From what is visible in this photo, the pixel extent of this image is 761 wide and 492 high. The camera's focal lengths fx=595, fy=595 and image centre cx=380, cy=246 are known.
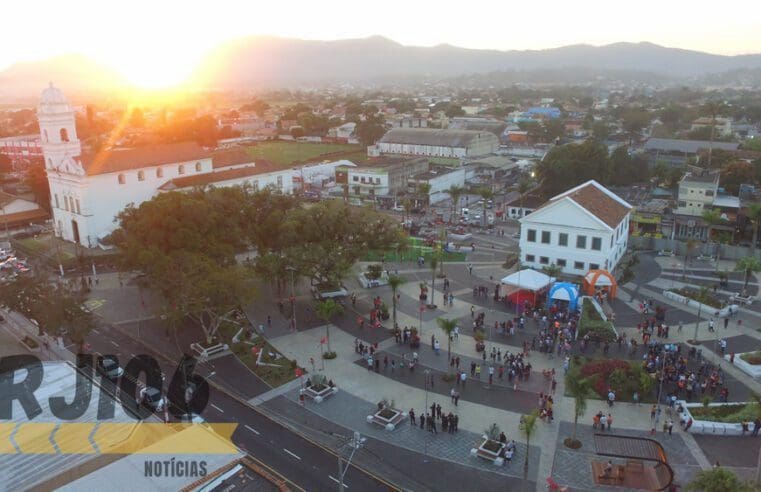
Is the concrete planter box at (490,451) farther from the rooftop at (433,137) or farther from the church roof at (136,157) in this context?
the rooftop at (433,137)

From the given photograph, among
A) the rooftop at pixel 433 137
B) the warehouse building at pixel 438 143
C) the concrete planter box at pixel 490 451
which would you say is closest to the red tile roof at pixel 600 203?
the concrete planter box at pixel 490 451

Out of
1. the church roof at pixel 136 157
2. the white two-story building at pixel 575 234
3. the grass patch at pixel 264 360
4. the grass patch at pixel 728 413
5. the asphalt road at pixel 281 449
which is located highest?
the church roof at pixel 136 157

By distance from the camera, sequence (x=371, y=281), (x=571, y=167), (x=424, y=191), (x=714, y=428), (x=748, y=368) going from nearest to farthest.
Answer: (x=714, y=428)
(x=748, y=368)
(x=371, y=281)
(x=571, y=167)
(x=424, y=191)

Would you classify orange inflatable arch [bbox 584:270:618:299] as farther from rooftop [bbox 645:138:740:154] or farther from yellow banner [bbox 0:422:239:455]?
rooftop [bbox 645:138:740:154]

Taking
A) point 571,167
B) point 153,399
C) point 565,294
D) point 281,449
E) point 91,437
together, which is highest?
point 571,167

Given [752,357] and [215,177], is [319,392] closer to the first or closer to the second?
[752,357]

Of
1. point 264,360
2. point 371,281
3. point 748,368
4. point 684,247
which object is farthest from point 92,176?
point 748,368
